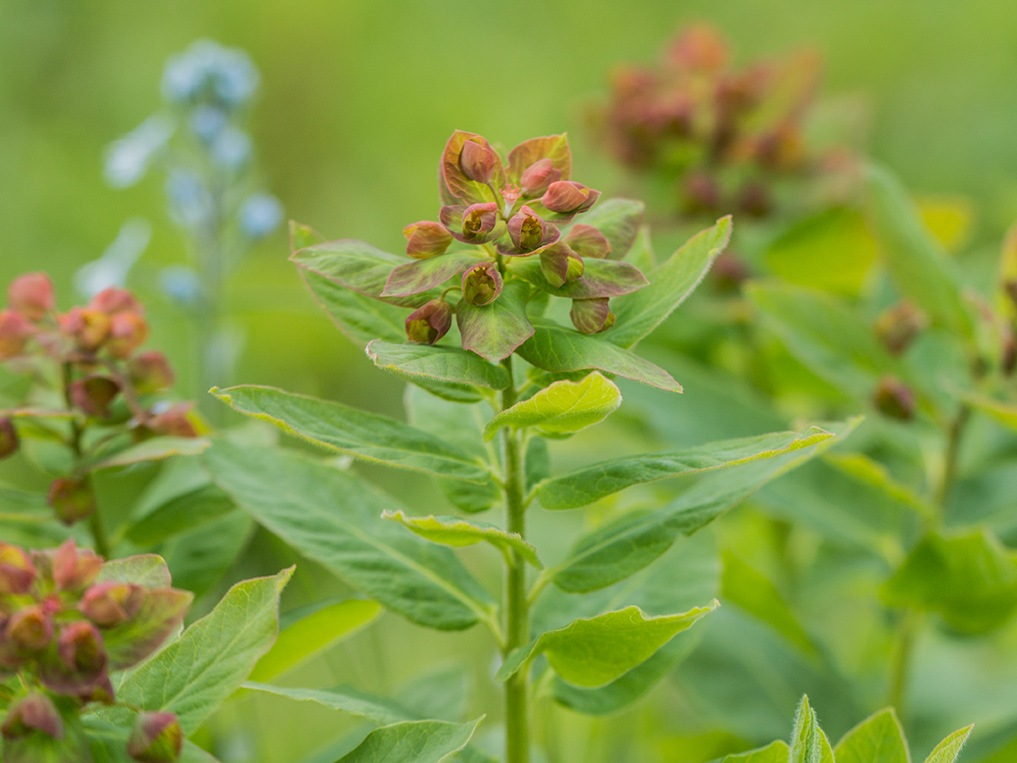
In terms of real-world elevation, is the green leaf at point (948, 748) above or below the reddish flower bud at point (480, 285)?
below

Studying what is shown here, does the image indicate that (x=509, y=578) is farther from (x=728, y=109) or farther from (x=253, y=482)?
(x=728, y=109)

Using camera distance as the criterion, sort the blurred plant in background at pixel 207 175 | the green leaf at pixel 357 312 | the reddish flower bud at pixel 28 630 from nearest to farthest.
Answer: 1. the reddish flower bud at pixel 28 630
2. the green leaf at pixel 357 312
3. the blurred plant in background at pixel 207 175

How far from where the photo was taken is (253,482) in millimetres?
407

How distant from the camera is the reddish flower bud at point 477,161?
0.34 meters

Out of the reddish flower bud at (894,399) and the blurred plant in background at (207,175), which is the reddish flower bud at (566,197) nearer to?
the reddish flower bud at (894,399)

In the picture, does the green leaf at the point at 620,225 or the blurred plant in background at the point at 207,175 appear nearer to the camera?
the green leaf at the point at 620,225

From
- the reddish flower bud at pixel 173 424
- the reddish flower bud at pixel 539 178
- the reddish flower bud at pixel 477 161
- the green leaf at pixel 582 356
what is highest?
the reddish flower bud at pixel 477 161

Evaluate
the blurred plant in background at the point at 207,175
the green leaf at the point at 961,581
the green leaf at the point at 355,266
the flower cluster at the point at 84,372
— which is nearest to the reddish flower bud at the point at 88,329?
the flower cluster at the point at 84,372

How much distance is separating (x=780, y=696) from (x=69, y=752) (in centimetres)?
41

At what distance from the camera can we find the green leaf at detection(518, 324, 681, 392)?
0.31 m

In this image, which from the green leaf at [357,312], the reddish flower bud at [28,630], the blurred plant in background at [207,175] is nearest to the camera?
the reddish flower bud at [28,630]

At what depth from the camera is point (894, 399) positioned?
0.54m

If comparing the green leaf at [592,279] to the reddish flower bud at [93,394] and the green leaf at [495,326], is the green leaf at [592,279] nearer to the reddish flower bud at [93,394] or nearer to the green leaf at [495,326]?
the green leaf at [495,326]

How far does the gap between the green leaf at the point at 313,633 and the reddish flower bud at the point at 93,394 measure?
0.12 metres
